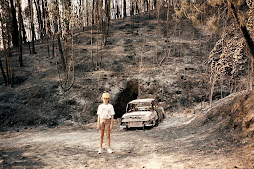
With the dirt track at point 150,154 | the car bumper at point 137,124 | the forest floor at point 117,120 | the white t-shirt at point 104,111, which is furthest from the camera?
the car bumper at point 137,124

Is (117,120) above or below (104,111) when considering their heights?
below

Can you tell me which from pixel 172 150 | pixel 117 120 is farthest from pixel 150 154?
pixel 117 120

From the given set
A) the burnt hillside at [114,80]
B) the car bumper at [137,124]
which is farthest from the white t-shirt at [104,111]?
the burnt hillside at [114,80]

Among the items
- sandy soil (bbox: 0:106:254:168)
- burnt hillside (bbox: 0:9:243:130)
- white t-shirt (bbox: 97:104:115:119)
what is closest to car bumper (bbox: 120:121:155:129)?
sandy soil (bbox: 0:106:254:168)

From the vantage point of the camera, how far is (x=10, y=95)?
814 inches

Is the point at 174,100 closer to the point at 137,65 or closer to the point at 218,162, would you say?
the point at 137,65

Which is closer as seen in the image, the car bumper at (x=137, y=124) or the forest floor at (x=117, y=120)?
the forest floor at (x=117, y=120)

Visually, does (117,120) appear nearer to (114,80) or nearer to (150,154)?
(114,80)

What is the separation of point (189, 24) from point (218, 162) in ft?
101

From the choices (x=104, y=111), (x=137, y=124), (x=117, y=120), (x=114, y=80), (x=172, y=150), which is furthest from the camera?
(x=114, y=80)

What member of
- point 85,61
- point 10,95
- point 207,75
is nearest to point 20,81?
point 10,95

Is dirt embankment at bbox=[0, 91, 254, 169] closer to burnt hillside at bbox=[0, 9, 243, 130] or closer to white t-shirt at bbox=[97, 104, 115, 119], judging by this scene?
white t-shirt at bbox=[97, 104, 115, 119]

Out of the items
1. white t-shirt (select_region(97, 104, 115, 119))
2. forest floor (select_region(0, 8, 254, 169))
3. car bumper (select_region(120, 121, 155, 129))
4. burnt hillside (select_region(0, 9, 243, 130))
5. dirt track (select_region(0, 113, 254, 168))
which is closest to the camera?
dirt track (select_region(0, 113, 254, 168))

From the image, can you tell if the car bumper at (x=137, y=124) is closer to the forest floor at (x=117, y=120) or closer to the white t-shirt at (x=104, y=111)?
the forest floor at (x=117, y=120)
